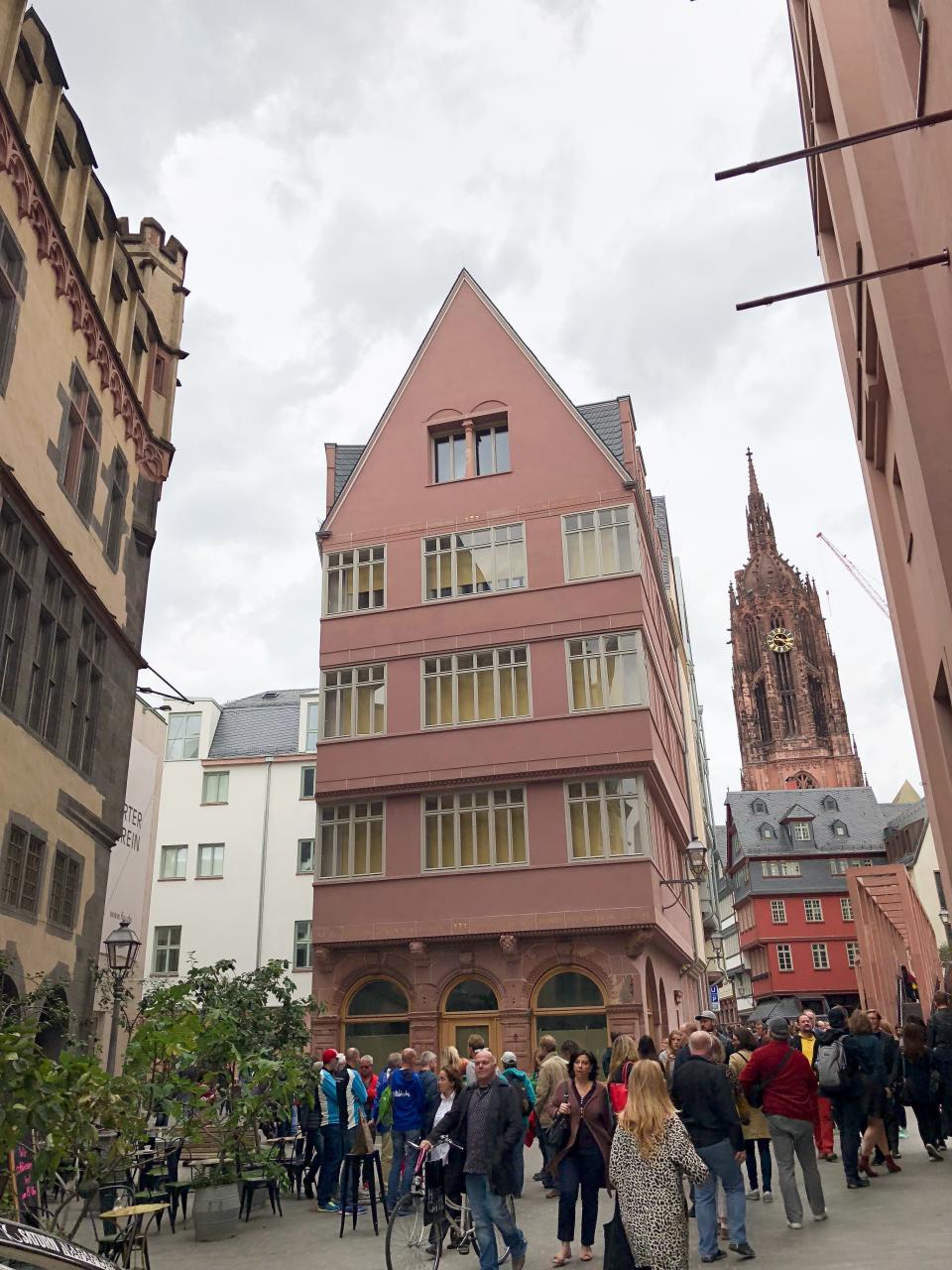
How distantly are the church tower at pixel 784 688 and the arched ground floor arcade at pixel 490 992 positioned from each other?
99.4 meters

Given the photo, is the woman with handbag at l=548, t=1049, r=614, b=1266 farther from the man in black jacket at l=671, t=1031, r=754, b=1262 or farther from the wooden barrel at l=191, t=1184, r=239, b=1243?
the wooden barrel at l=191, t=1184, r=239, b=1243

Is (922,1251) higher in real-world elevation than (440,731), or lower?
lower

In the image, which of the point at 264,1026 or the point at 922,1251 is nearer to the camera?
the point at 922,1251

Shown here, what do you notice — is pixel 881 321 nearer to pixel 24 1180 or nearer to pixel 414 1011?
pixel 24 1180

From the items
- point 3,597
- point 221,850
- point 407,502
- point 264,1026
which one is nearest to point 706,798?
point 221,850

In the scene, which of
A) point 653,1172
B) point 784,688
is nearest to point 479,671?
point 653,1172

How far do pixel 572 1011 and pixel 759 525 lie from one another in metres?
132

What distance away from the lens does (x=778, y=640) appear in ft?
425

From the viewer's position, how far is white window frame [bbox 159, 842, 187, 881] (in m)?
40.7

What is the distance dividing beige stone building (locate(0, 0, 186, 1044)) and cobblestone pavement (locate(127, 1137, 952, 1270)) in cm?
485

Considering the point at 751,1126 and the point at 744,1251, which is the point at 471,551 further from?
the point at 744,1251

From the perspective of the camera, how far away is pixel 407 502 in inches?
1182

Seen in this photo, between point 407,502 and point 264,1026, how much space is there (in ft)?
53.2

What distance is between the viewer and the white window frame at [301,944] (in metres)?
38.9
